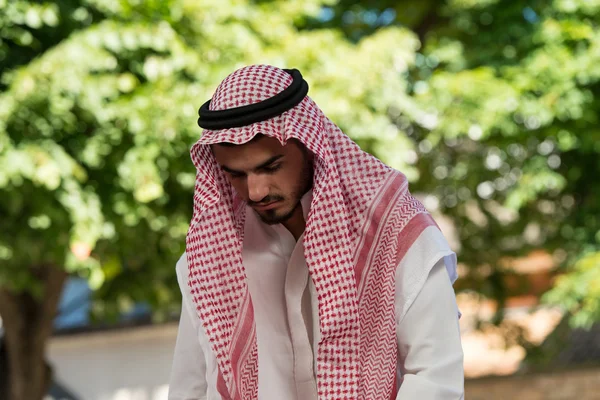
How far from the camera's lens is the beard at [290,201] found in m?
2.52

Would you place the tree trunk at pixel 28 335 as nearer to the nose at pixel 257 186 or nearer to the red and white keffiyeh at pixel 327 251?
the red and white keffiyeh at pixel 327 251

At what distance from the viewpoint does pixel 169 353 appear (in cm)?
2044

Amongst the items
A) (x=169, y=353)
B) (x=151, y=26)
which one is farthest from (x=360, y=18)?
(x=169, y=353)

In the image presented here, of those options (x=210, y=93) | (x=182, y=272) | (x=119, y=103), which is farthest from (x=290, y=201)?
(x=119, y=103)

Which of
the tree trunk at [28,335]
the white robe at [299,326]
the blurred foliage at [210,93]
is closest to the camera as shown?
the white robe at [299,326]

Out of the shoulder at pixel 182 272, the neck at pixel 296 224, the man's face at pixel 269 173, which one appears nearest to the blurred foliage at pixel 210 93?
the shoulder at pixel 182 272

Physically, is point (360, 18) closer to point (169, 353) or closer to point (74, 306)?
point (74, 306)

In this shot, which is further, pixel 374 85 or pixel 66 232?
pixel 374 85

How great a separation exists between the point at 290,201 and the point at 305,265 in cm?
20

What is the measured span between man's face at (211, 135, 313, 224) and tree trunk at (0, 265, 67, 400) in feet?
25.9

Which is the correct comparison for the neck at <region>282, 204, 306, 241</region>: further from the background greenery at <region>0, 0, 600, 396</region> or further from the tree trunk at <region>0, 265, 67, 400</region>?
the tree trunk at <region>0, 265, 67, 400</region>

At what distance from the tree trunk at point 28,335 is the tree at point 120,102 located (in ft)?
5.92

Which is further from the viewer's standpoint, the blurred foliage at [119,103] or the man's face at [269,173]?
the blurred foliage at [119,103]

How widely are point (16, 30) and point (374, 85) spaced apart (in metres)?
2.75
